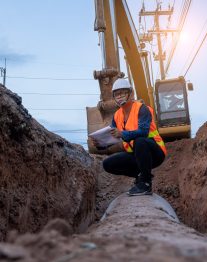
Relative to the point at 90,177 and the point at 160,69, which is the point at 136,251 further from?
the point at 160,69

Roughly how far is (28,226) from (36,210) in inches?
10.6

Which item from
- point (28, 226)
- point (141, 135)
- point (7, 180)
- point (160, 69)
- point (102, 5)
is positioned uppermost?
point (160, 69)

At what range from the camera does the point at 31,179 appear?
4891mm

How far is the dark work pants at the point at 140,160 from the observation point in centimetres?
556

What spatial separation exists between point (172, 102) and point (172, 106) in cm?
13

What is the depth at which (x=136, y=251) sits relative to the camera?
1675 mm

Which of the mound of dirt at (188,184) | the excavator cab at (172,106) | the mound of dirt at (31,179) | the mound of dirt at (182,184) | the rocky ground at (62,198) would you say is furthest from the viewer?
the excavator cab at (172,106)

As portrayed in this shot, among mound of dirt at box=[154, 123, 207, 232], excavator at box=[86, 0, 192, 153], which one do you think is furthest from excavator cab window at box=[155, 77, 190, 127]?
mound of dirt at box=[154, 123, 207, 232]

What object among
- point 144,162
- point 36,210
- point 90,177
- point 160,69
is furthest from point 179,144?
point 160,69

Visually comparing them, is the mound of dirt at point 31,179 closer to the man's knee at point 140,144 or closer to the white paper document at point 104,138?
the white paper document at point 104,138

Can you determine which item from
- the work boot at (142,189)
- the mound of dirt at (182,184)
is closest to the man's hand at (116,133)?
the work boot at (142,189)

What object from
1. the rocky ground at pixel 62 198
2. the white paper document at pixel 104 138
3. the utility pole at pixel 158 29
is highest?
the utility pole at pixel 158 29

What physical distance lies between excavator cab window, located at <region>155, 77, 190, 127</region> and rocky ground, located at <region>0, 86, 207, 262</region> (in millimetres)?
3900

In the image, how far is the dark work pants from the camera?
5559 millimetres
